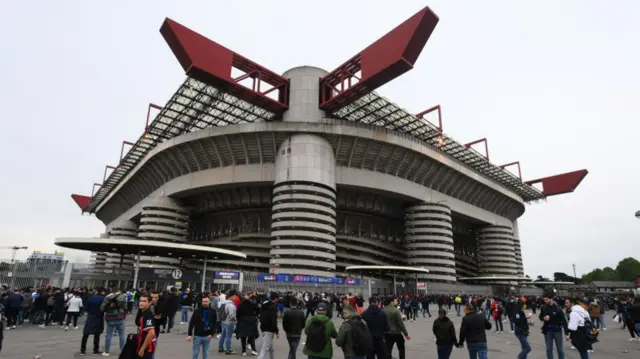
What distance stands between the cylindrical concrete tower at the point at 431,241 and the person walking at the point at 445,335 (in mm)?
48052

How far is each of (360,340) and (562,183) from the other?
8328 cm

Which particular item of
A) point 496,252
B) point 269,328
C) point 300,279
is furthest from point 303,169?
point 496,252

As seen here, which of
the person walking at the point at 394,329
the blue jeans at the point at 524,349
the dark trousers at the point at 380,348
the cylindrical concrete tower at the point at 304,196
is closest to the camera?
the dark trousers at the point at 380,348

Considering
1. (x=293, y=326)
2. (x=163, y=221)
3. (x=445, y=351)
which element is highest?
(x=163, y=221)

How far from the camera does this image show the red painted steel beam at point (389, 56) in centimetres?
3406

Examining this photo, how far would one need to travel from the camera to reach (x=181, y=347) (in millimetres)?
11992

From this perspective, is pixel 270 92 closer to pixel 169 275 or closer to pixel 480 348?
pixel 169 275

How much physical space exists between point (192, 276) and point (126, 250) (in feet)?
25.2

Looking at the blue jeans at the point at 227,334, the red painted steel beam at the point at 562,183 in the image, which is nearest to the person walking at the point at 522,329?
the blue jeans at the point at 227,334

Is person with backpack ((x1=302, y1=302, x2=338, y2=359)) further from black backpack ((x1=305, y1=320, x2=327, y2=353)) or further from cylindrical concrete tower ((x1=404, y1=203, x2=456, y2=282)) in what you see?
cylindrical concrete tower ((x1=404, y1=203, x2=456, y2=282))

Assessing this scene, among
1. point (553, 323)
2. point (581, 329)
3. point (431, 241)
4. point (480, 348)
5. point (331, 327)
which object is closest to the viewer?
point (331, 327)

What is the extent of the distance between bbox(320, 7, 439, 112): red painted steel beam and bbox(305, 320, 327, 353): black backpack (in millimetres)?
31239

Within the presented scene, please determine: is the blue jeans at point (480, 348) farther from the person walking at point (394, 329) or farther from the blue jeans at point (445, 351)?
the person walking at point (394, 329)

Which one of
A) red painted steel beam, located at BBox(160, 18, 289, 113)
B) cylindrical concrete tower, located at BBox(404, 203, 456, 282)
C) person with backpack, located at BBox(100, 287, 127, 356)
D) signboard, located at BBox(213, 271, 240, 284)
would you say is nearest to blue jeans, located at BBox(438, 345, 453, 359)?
person with backpack, located at BBox(100, 287, 127, 356)
